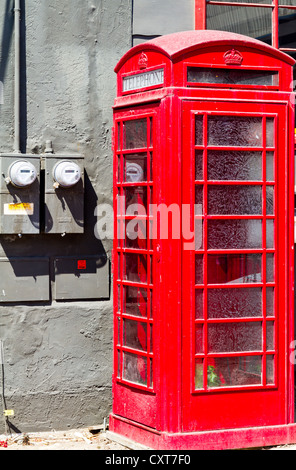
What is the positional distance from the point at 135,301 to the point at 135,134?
147 centimetres

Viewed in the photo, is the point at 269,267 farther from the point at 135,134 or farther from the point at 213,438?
the point at 135,134

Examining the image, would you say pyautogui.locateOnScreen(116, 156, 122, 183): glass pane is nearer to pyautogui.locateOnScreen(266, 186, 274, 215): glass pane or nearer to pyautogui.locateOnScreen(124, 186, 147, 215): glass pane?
pyautogui.locateOnScreen(124, 186, 147, 215): glass pane

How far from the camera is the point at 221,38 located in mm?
5609

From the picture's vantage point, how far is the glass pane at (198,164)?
18.4ft

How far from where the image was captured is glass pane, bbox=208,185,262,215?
5660 millimetres

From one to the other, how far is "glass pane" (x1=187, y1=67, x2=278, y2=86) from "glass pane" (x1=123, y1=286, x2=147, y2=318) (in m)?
1.87

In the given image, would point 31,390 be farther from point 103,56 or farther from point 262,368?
point 103,56

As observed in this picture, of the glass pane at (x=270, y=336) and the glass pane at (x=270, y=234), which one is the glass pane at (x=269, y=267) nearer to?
the glass pane at (x=270, y=234)

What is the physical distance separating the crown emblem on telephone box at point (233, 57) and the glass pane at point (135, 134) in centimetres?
85

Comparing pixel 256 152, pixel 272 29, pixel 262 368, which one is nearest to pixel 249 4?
pixel 272 29

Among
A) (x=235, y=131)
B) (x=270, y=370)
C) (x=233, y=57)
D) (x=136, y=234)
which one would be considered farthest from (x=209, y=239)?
(x=233, y=57)

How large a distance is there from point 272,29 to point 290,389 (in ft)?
12.4

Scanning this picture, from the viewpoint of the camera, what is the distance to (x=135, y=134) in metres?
5.85

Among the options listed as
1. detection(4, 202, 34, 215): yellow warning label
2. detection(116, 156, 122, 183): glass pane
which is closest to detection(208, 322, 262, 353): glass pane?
detection(116, 156, 122, 183): glass pane
